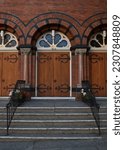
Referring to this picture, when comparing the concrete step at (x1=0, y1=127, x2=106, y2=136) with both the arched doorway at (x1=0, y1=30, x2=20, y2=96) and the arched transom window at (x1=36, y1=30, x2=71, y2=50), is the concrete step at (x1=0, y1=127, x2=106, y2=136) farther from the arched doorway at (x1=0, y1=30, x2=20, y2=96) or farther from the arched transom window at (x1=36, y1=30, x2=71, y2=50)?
the arched transom window at (x1=36, y1=30, x2=71, y2=50)

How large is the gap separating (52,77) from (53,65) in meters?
0.65

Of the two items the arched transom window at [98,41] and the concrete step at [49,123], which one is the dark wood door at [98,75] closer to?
the arched transom window at [98,41]

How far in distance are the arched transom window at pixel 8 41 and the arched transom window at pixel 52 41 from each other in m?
1.25

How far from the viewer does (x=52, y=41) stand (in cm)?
1362

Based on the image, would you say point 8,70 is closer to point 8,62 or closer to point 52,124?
point 8,62

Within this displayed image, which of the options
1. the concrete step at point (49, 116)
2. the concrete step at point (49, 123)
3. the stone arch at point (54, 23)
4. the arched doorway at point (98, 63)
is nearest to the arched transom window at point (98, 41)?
the arched doorway at point (98, 63)

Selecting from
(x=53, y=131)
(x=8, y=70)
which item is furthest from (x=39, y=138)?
(x=8, y=70)

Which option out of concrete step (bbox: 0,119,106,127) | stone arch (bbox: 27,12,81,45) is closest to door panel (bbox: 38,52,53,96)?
stone arch (bbox: 27,12,81,45)

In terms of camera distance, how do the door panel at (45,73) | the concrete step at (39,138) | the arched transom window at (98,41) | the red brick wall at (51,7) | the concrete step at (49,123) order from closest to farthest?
the concrete step at (39,138)
the concrete step at (49,123)
the red brick wall at (51,7)
the door panel at (45,73)
the arched transom window at (98,41)

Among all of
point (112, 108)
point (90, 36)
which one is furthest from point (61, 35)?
point (112, 108)

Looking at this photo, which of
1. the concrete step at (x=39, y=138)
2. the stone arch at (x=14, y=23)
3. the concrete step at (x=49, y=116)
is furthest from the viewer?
the stone arch at (x=14, y=23)

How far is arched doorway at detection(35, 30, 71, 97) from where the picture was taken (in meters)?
13.6

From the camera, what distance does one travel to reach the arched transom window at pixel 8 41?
13641mm

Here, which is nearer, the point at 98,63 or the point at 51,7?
the point at 51,7
